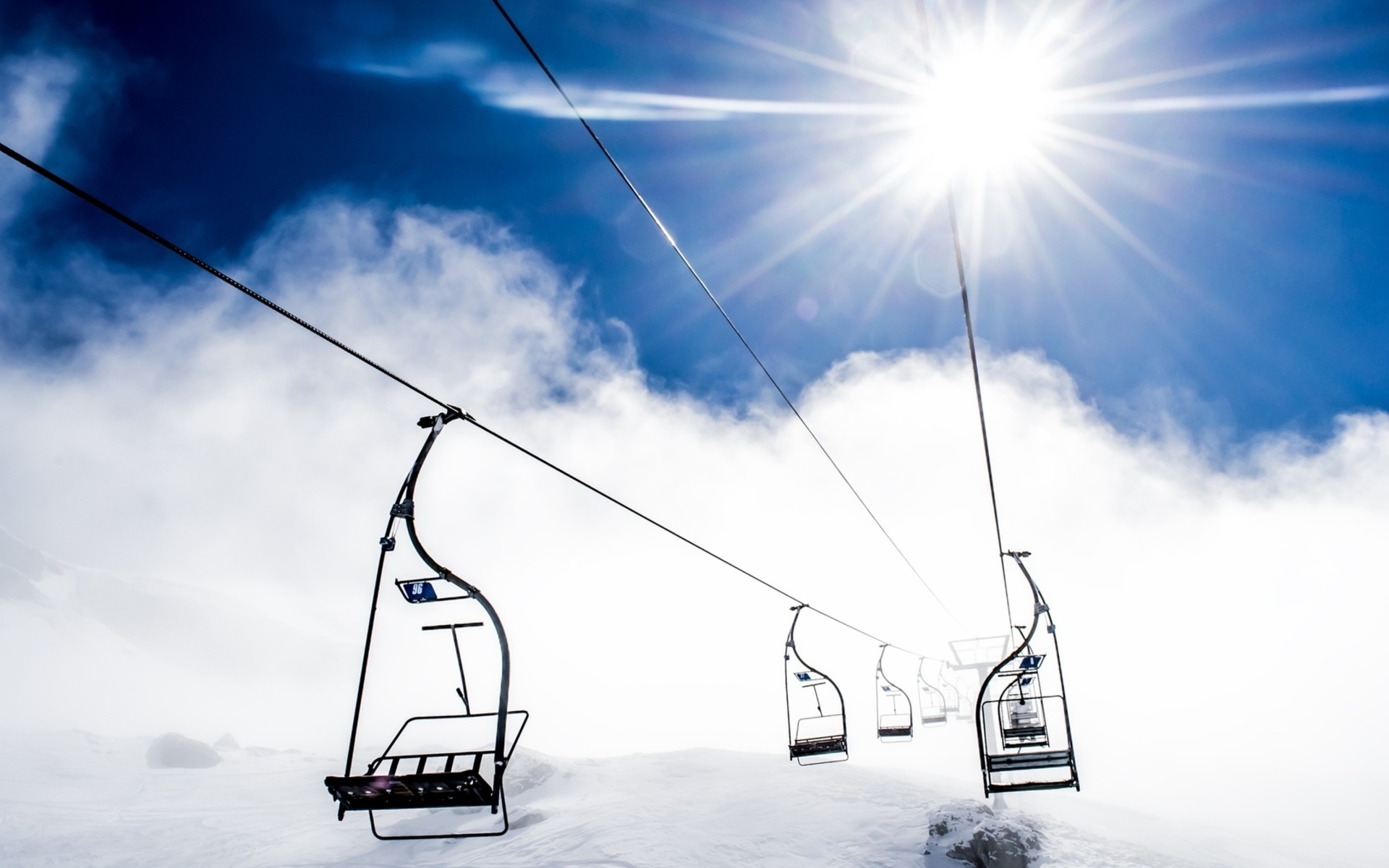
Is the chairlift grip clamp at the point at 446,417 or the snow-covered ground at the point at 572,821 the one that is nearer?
the chairlift grip clamp at the point at 446,417

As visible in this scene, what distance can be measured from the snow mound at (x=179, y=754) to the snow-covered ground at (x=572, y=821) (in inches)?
123

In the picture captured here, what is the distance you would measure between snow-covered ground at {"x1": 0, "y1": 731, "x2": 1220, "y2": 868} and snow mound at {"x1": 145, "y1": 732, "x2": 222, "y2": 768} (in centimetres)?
313

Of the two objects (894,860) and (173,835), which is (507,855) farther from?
(173,835)

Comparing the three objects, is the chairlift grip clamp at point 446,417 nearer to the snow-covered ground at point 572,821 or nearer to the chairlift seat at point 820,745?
the chairlift seat at point 820,745

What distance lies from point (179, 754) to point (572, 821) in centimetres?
10693

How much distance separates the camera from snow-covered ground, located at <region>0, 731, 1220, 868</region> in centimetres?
4772

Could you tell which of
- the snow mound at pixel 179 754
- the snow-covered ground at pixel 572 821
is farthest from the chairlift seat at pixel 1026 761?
the snow mound at pixel 179 754

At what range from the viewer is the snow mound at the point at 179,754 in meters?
120

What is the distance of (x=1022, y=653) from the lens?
41.9 ft

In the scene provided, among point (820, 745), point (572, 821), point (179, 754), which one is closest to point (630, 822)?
point (572, 821)

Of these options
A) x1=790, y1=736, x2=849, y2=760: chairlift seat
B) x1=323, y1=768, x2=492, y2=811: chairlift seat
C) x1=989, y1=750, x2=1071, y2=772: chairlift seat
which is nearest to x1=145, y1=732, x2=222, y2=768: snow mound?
x1=790, y1=736, x2=849, y2=760: chairlift seat

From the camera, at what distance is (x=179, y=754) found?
12194 centimetres

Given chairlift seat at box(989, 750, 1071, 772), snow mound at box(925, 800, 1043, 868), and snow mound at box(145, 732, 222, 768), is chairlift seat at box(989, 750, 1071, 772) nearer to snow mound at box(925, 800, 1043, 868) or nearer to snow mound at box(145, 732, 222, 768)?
snow mound at box(925, 800, 1043, 868)

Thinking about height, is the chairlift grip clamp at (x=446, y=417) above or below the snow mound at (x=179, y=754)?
above
